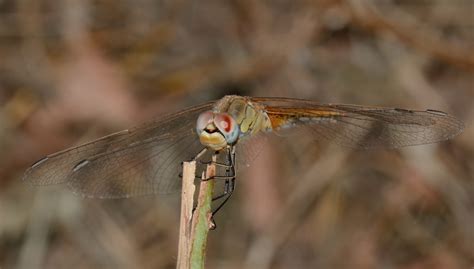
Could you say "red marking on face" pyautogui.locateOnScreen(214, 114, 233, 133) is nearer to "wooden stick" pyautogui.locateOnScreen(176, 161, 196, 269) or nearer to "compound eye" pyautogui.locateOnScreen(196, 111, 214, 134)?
"compound eye" pyautogui.locateOnScreen(196, 111, 214, 134)

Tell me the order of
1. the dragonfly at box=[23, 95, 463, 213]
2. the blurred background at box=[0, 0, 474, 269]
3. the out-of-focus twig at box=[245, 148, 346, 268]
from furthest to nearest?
the blurred background at box=[0, 0, 474, 269]
the out-of-focus twig at box=[245, 148, 346, 268]
the dragonfly at box=[23, 95, 463, 213]

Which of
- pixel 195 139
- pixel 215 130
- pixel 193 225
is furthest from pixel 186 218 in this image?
pixel 195 139

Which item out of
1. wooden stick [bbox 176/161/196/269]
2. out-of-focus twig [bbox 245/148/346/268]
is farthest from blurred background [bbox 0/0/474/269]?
wooden stick [bbox 176/161/196/269]

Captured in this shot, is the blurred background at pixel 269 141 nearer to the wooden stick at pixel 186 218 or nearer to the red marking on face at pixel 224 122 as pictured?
the red marking on face at pixel 224 122

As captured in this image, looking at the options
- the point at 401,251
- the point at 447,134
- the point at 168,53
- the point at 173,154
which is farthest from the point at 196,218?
the point at 168,53

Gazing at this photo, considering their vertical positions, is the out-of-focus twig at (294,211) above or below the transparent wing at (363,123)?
above

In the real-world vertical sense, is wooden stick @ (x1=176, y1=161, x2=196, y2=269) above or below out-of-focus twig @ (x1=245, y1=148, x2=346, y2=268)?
below

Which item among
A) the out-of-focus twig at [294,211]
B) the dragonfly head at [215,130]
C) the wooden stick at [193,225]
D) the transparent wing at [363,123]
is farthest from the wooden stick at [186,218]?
the out-of-focus twig at [294,211]

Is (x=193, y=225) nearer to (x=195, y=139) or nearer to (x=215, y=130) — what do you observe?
(x=215, y=130)
